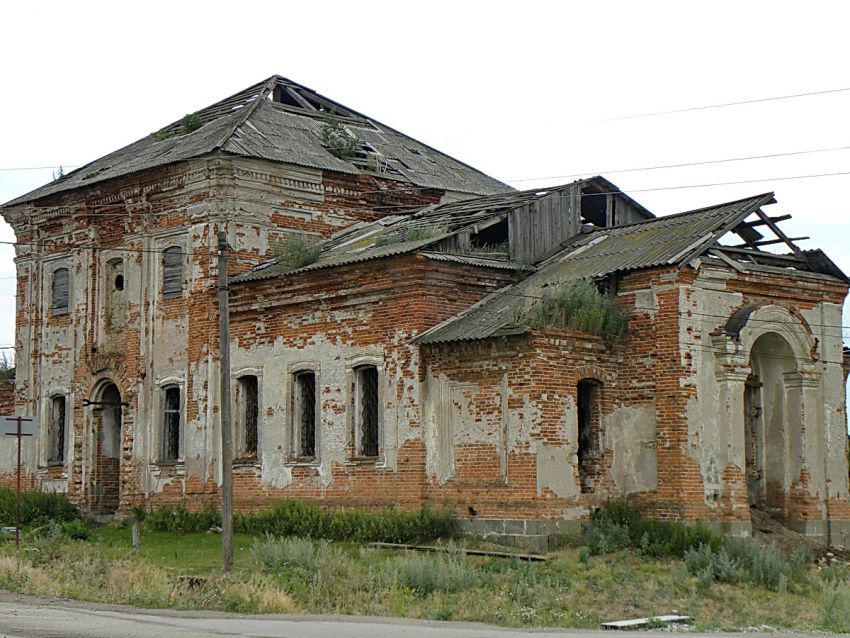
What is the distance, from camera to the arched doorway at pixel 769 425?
977 inches

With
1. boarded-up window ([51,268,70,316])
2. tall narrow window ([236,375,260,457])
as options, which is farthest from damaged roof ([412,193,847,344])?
boarded-up window ([51,268,70,316])

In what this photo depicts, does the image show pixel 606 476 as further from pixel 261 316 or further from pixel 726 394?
pixel 261 316

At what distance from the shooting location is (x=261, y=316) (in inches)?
1083

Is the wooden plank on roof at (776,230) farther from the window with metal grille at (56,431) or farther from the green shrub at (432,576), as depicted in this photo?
the window with metal grille at (56,431)

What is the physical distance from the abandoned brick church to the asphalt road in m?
7.27

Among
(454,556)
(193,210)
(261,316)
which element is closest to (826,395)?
(454,556)

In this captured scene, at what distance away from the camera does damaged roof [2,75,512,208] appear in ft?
97.6

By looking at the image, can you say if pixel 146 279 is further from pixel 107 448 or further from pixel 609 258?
pixel 609 258

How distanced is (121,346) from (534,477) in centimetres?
1244

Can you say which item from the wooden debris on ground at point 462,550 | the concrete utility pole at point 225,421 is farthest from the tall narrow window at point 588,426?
the concrete utility pole at point 225,421

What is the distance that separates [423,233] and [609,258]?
3.84 metres

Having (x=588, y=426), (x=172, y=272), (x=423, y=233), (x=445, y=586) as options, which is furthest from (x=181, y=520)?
(x=445, y=586)

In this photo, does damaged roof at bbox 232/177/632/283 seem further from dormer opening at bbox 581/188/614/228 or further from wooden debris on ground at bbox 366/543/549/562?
wooden debris on ground at bbox 366/543/549/562

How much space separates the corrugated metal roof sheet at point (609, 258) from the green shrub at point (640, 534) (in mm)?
3708
